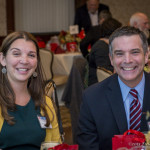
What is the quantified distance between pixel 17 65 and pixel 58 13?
703 centimetres

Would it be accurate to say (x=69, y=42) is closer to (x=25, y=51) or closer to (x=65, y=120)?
(x=65, y=120)

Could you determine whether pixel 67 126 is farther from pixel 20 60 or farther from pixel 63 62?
pixel 20 60

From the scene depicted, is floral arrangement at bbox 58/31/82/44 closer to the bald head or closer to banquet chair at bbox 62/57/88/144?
the bald head

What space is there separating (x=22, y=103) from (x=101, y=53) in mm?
2033

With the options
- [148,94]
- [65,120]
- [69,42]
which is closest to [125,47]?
[148,94]

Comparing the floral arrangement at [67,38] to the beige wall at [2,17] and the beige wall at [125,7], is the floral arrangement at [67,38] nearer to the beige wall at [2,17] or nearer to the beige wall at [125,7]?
the beige wall at [2,17]


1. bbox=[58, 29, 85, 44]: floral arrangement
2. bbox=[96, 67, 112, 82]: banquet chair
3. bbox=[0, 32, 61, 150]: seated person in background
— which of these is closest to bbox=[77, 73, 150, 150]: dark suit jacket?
bbox=[0, 32, 61, 150]: seated person in background

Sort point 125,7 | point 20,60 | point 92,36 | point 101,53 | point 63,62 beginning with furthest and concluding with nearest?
point 125,7, point 63,62, point 92,36, point 101,53, point 20,60

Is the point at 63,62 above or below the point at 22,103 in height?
above

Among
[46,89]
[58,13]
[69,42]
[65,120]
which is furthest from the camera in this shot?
[58,13]

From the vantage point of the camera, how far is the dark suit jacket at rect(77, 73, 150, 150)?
1871 millimetres

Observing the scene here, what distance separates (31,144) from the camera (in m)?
1.93

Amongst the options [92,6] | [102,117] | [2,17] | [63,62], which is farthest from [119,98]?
[2,17]

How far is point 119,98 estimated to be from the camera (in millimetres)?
1903
